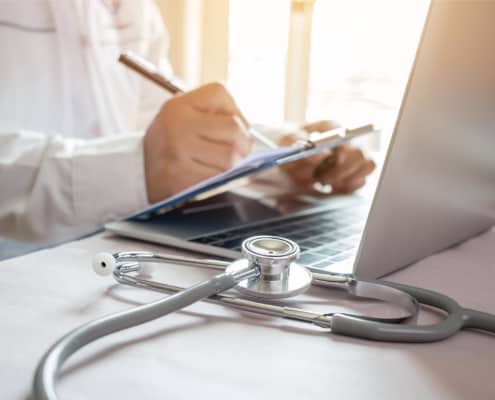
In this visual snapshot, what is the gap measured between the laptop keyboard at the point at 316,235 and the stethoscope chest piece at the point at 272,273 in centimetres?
5

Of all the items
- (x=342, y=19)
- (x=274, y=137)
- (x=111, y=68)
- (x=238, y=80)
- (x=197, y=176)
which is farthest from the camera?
(x=238, y=80)

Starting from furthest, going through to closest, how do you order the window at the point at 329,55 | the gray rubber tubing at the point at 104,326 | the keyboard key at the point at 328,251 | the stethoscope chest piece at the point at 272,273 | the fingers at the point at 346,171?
1. the window at the point at 329,55
2. the fingers at the point at 346,171
3. the keyboard key at the point at 328,251
4. the stethoscope chest piece at the point at 272,273
5. the gray rubber tubing at the point at 104,326

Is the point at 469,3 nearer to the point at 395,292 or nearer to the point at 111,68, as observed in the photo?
the point at 395,292

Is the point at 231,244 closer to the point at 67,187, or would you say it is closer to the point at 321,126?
the point at 67,187

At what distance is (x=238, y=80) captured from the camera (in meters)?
1.46

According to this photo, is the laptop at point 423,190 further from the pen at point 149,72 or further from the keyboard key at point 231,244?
the pen at point 149,72

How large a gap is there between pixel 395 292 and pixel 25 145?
1.65 feet

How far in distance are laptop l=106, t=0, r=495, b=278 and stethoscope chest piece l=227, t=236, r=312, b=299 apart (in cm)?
4

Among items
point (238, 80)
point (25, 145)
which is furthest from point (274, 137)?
point (238, 80)

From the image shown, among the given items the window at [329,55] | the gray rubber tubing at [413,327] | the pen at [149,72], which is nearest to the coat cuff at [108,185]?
the pen at [149,72]

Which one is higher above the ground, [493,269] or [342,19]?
[342,19]

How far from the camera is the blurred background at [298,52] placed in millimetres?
1171

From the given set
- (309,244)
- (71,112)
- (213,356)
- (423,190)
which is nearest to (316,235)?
(309,244)

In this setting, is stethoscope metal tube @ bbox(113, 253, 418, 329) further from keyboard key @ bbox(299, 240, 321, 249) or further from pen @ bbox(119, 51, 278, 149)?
pen @ bbox(119, 51, 278, 149)
